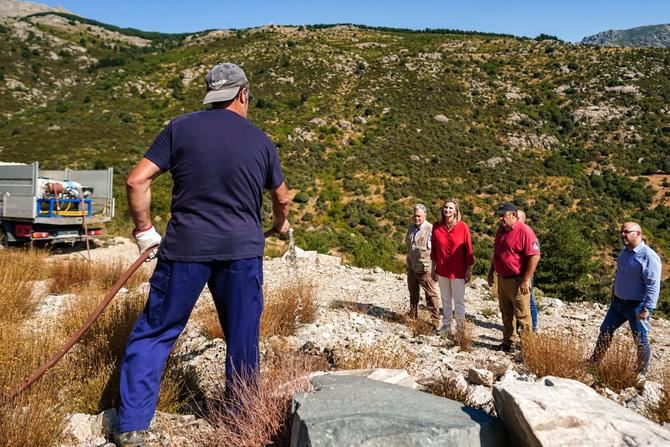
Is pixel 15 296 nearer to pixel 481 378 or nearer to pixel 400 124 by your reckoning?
pixel 481 378

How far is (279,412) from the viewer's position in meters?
2.40

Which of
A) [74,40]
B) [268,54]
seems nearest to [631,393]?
[268,54]

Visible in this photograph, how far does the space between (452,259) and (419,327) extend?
99 cm

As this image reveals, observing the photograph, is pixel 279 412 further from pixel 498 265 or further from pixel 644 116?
pixel 644 116

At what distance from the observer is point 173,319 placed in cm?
245

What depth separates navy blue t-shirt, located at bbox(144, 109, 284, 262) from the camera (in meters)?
2.42

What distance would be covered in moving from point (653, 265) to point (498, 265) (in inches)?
60.6

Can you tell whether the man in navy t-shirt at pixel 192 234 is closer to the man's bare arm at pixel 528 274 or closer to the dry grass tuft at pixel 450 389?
the dry grass tuft at pixel 450 389

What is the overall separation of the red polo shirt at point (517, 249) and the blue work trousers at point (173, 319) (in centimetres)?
369

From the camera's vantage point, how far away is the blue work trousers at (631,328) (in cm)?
425

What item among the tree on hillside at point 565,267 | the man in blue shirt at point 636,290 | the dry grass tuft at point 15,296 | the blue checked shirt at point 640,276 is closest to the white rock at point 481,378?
the man in blue shirt at point 636,290

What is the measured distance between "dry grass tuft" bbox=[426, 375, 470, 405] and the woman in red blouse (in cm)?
258

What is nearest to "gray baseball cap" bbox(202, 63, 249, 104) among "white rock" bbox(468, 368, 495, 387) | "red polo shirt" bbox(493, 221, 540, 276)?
"white rock" bbox(468, 368, 495, 387)

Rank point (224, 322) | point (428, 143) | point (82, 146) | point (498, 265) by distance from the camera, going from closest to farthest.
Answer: point (224, 322) → point (498, 265) → point (82, 146) → point (428, 143)
